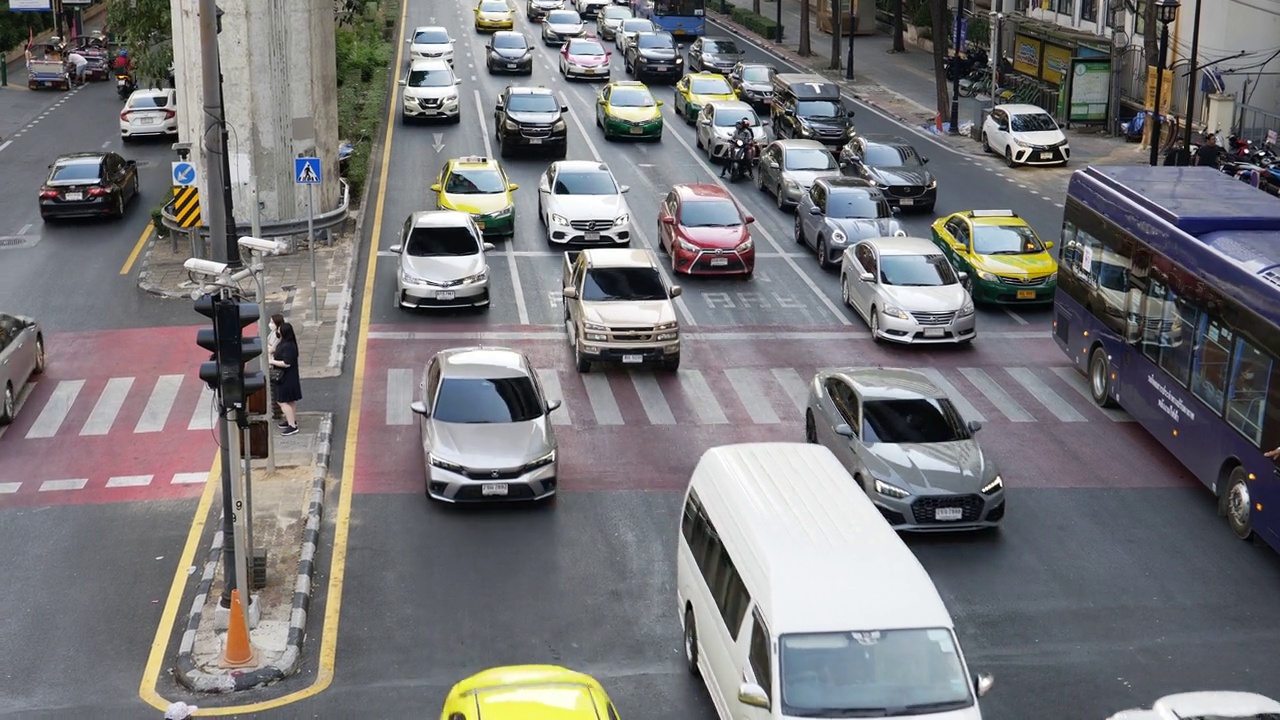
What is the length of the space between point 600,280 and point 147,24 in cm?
2036

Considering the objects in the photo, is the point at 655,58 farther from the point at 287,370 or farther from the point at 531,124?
the point at 287,370

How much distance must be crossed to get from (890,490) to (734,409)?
219 inches

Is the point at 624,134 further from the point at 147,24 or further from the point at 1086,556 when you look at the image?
the point at 1086,556

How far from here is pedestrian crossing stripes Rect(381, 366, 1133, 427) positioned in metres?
22.8

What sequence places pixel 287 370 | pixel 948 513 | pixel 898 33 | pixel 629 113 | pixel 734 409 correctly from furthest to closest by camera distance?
pixel 898 33, pixel 629 113, pixel 734 409, pixel 287 370, pixel 948 513

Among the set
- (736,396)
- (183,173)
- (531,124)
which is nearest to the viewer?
(736,396)

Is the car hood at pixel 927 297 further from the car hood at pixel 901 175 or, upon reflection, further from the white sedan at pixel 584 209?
the car hood at pixel 901 175

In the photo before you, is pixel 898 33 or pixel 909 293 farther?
pixel 898 33

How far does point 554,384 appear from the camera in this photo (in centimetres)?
2438

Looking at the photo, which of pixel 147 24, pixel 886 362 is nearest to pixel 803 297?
pixel 886 362

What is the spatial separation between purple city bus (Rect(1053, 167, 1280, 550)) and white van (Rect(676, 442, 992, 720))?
641 cm

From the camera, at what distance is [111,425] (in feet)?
72.7

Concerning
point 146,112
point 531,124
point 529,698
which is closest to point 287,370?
point 529,698

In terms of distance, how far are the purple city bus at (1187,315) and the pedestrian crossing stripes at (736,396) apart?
2.17ft
